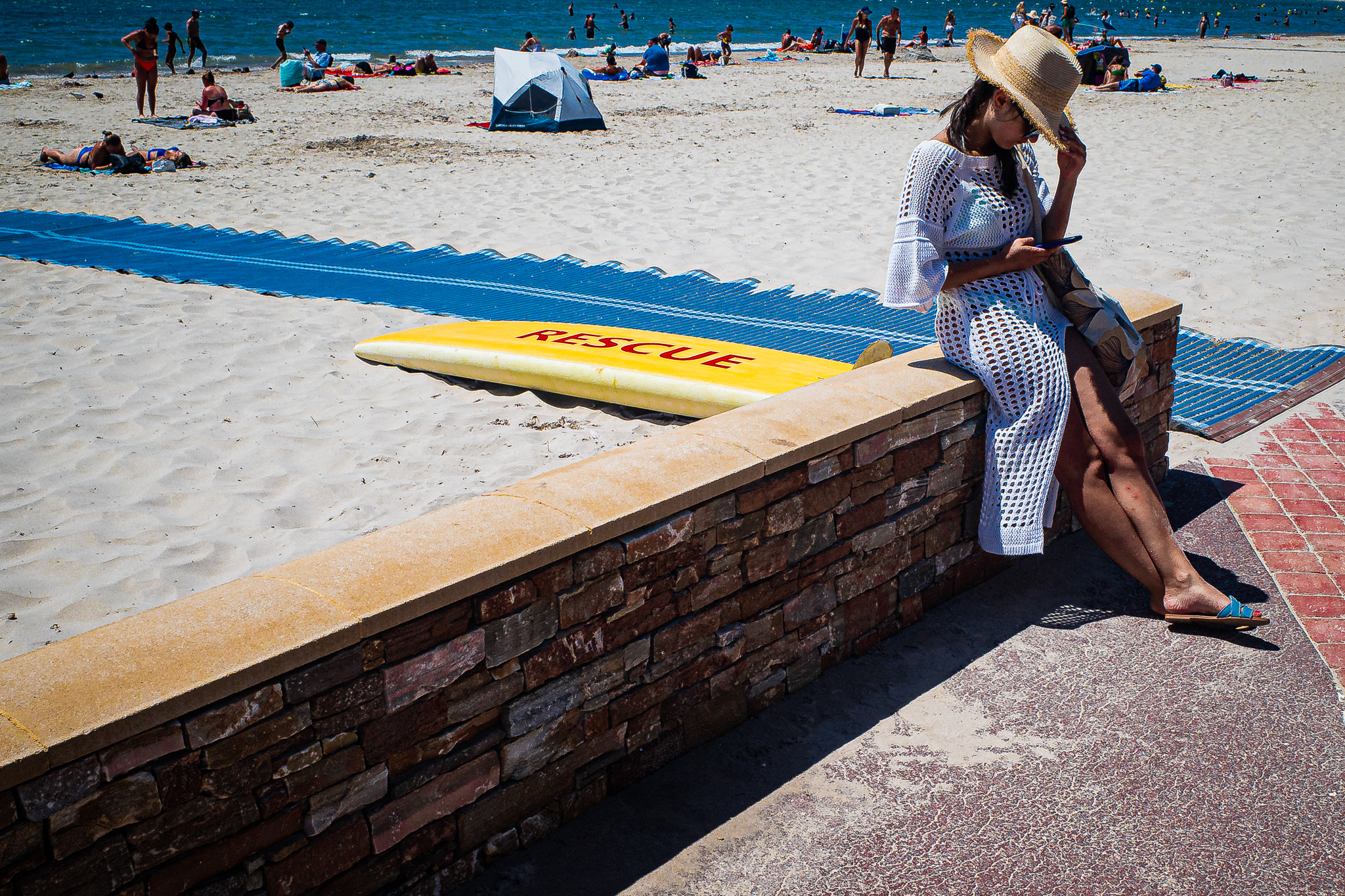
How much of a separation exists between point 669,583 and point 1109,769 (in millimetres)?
1179

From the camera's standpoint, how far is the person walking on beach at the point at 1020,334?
301cm

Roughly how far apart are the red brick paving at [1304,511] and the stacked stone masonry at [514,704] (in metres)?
1.12

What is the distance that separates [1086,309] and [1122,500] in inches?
24.1

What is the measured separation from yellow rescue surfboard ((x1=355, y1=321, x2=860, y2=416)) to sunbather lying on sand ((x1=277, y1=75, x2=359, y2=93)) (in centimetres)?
1749

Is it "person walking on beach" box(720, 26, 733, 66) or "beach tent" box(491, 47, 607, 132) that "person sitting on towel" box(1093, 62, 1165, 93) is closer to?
"beach tent" box(491, 47, 607, 132)

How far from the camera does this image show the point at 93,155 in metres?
11.5

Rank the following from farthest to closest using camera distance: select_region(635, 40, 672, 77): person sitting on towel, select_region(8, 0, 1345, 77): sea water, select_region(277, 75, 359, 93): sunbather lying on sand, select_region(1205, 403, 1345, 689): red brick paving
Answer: select_region(8, 0, 1345, 77): sea water, select_region(635, 40, 672, 77): person sitting on towel, select_region(277, 75, 359, 93): sunbather lying on sand, select_region(1205, 403, 1345, 689): red brick paving

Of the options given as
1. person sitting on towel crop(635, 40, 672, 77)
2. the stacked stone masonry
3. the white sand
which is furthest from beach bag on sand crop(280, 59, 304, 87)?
the stacked stone masonry

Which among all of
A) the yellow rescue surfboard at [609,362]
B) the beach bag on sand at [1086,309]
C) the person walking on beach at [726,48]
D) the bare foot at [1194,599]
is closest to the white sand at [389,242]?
the yellow rescue surfboard at [609,362]

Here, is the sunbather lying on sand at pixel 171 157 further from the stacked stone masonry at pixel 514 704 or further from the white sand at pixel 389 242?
the stacked stone masonry at pixel 514 704

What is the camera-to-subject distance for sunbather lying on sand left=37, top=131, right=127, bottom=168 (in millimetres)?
11477

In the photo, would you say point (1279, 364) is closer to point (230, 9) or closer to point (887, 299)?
point (887, 299)

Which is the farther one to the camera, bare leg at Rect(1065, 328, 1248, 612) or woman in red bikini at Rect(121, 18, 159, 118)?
woman in red bikini at Rect(121, 18, 159, 118)

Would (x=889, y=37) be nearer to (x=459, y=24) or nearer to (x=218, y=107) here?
(x=218, y=107)
